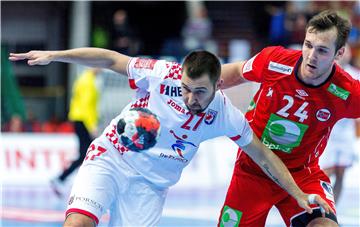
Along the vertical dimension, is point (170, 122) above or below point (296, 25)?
above

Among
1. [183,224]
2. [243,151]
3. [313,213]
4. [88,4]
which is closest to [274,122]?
[243,151]

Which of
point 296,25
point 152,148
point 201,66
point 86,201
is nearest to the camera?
point 201,66

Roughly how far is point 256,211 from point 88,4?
49.9 feet

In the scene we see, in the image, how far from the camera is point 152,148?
5.23 m

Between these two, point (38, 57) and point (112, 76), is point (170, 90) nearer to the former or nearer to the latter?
point (38, 57)

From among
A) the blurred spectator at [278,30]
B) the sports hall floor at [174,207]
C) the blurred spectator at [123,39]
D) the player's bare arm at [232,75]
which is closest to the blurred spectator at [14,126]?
the sports hall floor at [174,207]

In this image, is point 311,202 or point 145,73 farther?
point 145,73

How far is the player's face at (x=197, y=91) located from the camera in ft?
15.9

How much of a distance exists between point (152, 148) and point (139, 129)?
0.54 feet

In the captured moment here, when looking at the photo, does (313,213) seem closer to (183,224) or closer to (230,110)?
(230,110)

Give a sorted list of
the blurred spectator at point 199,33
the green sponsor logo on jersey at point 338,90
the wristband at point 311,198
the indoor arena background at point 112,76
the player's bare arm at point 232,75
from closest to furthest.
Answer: the wristband at point 311,198, the green sponsor logo on jersey at point 338,90, the player's bare arm at point 232,75, the indoor arena background at point 112,76, the blurred spectator at point 199,33

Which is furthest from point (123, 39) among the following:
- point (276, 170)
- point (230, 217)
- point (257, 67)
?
point (276, 170)

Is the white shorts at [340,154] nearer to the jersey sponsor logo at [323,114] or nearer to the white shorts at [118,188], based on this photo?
Result: the jersey sponsor logo at [323,114]

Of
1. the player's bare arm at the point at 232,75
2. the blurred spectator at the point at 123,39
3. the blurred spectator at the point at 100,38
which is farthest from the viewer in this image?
the blurred spectator at the point at 100,38
